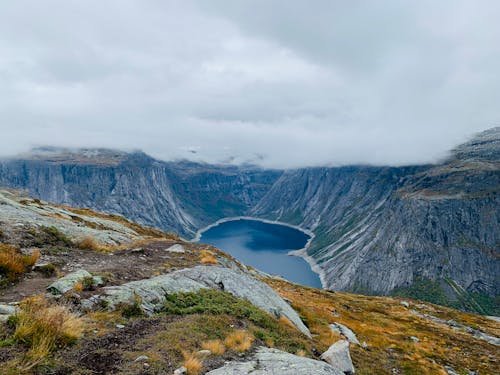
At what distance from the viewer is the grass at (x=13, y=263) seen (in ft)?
54.4

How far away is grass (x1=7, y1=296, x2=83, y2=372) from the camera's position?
387 inches

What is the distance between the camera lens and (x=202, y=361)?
12.7 meters

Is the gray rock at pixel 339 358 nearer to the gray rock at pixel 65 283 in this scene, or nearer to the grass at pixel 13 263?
the gray rock at pixel 65 283

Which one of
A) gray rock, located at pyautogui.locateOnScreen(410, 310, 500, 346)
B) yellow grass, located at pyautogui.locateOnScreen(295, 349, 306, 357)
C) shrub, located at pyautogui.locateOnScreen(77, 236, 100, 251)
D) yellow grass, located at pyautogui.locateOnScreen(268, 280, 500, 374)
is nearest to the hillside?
yellow grass, located at pyautogui.locateOnScreen(295, 349, 306, 357)

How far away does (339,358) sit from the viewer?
62.3 ft

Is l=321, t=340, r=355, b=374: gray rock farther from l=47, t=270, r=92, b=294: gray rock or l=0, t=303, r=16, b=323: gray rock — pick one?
l=0, t=303, r=16, b=323: gray rock

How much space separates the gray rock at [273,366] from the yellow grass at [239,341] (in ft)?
2.06

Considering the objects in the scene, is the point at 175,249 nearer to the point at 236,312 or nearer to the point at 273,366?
the point at 236,312

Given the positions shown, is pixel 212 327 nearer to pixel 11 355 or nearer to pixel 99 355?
pixel 99 355

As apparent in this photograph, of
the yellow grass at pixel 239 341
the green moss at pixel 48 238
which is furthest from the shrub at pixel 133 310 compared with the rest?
the green moss at pixel 48 238

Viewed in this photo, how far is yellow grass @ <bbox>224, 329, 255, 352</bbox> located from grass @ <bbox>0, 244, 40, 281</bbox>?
1125cm

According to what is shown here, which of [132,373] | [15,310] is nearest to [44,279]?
[15,310]

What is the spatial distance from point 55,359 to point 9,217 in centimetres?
2107

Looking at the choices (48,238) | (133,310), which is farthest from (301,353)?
(48,238)
